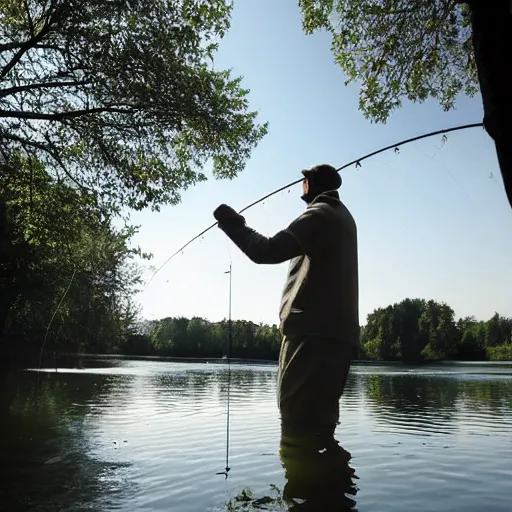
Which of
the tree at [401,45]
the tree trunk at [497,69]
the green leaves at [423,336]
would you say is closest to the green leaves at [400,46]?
the tree at [401,45]

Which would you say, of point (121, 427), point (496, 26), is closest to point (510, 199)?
point (496, 26)

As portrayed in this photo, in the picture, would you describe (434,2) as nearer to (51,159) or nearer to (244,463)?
(244,463)

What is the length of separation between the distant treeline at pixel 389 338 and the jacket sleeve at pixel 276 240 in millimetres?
107930

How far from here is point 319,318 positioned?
4605 millimetres

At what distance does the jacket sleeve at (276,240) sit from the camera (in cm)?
431

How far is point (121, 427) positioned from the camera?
27.4 feet

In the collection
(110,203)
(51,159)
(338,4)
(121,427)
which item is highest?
(338,4)

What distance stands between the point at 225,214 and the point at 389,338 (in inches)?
5024

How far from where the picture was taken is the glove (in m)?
4.39

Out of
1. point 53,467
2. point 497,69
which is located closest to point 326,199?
point 497,69

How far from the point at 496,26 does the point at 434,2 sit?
225 inches

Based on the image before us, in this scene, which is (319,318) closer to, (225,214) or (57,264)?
(225,214)

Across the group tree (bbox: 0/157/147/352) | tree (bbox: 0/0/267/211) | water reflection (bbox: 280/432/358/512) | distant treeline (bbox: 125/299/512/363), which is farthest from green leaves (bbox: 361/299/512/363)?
water reflection (bbox: 280/432/358/512)

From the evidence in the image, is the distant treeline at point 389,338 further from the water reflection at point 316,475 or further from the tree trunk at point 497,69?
the tree trunk at point 497,69
